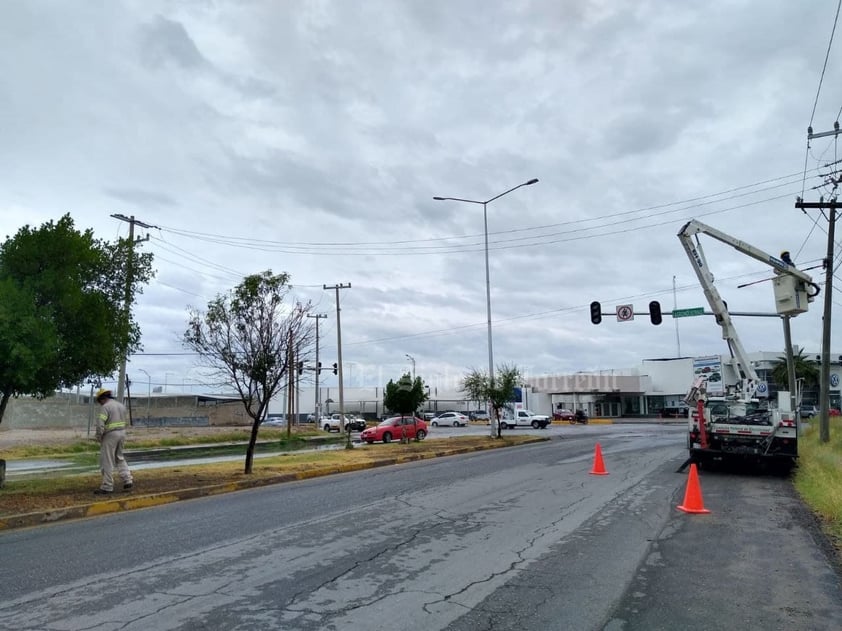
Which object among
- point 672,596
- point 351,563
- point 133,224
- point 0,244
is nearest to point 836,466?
point 672,596

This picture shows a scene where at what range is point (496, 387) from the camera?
3203 centimetres

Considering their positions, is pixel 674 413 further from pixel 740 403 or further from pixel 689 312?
pixel 740 403

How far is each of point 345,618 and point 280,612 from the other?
1.83 feet

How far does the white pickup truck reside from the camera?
53969 mm

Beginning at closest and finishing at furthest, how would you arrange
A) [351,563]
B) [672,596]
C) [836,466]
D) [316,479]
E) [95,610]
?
1. [95,610]
2. [672,596]
3. [351,563]
4. [836,466]
5. [316,479]

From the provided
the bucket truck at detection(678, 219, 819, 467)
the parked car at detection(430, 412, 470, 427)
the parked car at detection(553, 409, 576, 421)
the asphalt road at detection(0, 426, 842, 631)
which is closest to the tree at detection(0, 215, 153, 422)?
the asphalt road at detection(0, 426, 842, 631)

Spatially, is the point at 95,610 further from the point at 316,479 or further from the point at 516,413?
the point at 516,413

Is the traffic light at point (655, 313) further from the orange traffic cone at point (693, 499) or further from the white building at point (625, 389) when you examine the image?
the white building at point (625, 389)

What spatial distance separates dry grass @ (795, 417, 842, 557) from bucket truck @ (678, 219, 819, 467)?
715 mm

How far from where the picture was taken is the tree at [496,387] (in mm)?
31750

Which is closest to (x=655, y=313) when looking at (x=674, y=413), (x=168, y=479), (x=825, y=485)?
(x=825, y=485)

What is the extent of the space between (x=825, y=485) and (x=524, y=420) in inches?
1796

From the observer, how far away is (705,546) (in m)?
8.16

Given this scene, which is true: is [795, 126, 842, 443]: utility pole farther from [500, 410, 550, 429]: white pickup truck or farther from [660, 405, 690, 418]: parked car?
[660, 405, 690, 418]: parked car
